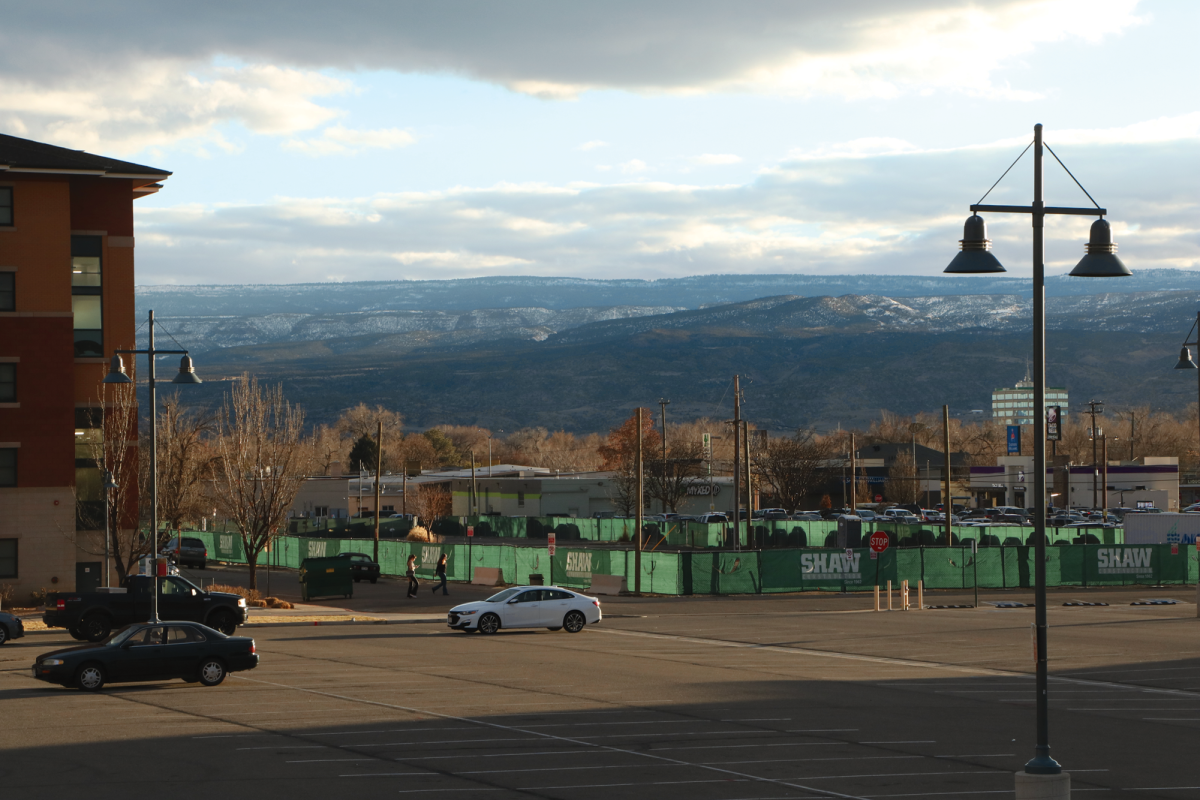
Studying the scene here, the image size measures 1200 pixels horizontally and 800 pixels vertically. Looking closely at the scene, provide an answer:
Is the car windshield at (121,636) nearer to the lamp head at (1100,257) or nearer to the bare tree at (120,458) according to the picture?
the lamp head at (1100,257)

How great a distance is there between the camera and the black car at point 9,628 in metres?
32.0

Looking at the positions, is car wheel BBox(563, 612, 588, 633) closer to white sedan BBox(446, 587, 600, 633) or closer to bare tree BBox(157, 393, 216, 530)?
white sedan BBox(446, 587, 600, 633)

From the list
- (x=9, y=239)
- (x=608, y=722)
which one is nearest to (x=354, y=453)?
(x=9, y=239)

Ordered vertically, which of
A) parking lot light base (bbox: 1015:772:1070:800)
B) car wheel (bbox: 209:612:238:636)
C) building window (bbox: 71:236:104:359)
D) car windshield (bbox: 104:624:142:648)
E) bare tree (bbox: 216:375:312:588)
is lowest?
car wheel (bbox: 209:612:238:636)

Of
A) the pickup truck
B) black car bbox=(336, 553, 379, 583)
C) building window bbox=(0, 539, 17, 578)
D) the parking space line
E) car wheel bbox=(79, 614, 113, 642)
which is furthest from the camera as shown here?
black car bbox=(336, 553, 379, 583)

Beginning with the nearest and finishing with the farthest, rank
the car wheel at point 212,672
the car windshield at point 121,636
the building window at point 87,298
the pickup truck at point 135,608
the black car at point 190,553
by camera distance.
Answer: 1. the car windshield at point 121,636
2. the car wheel at point 212,672
3. the pickup truck at point 135,608
4. the building window at point 87,298
5. the black car at point 190,553

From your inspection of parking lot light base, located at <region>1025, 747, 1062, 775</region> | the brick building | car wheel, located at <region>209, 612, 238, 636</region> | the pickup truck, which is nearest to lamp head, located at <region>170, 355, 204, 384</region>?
the pickup truck

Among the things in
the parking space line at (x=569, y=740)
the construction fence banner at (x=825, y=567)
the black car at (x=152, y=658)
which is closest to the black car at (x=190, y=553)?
the construction fence banner at (x=825, y=567)

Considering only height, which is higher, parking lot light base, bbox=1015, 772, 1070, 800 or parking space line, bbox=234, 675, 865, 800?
parking lot light base, bbox=1015, 772, 1070, 800

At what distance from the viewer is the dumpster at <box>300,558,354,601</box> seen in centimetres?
4878

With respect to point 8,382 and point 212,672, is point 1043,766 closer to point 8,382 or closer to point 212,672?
point 212,672

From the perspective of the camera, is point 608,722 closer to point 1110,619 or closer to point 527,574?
point 1110,619

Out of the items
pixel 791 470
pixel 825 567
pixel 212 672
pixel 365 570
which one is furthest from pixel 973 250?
pixel 791 470

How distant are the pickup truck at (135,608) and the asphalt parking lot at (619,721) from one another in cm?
79
